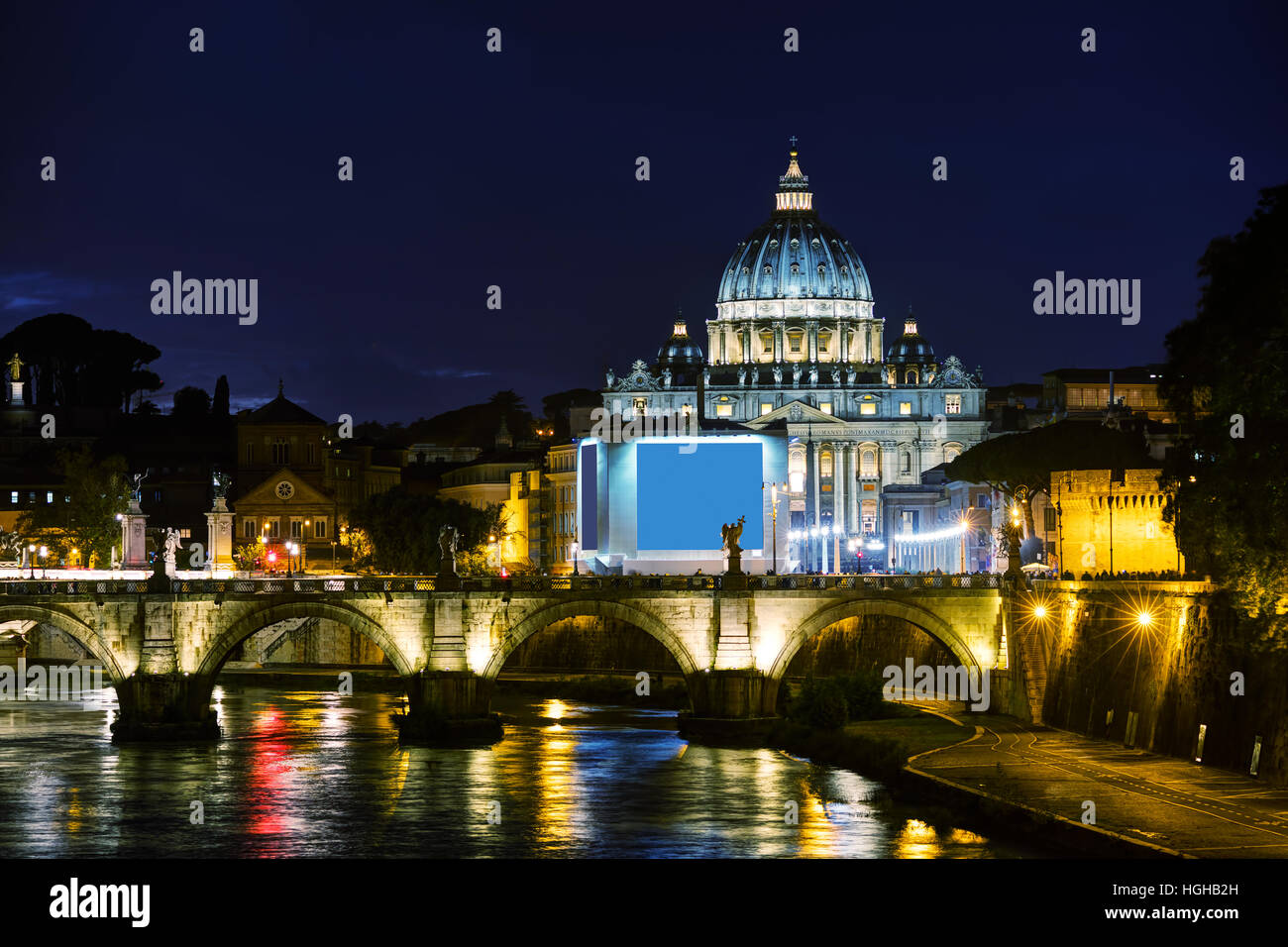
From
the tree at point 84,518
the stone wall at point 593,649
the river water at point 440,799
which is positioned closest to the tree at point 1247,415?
the river water at point 440,799

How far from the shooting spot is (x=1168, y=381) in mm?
50531

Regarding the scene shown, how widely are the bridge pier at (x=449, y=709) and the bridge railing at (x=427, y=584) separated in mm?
2983

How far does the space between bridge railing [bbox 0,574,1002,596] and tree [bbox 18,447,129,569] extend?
35934 mm

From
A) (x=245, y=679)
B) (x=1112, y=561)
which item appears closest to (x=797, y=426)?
(x=245, y=679)

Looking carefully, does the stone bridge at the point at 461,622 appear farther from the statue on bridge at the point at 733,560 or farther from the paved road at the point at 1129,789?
the paved road at the point at 1129,789

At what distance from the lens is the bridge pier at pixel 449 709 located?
67000mm

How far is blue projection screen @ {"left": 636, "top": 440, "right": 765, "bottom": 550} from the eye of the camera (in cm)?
12556

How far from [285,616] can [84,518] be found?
41.9 m

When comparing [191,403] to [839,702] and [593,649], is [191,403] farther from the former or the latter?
[839,702]

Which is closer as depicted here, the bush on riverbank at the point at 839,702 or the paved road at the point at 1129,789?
the paved road at the point at 1129,789

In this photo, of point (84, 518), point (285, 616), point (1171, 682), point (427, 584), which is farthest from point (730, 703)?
point (84, 518)

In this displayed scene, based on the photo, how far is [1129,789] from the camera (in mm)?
46656

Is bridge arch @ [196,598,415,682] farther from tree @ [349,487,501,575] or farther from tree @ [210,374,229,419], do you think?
tree @ [210,374,229,419]

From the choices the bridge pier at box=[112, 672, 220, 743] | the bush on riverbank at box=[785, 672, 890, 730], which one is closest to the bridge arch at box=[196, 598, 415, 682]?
the bridge pier at box=[112, 672, 220, 743]
